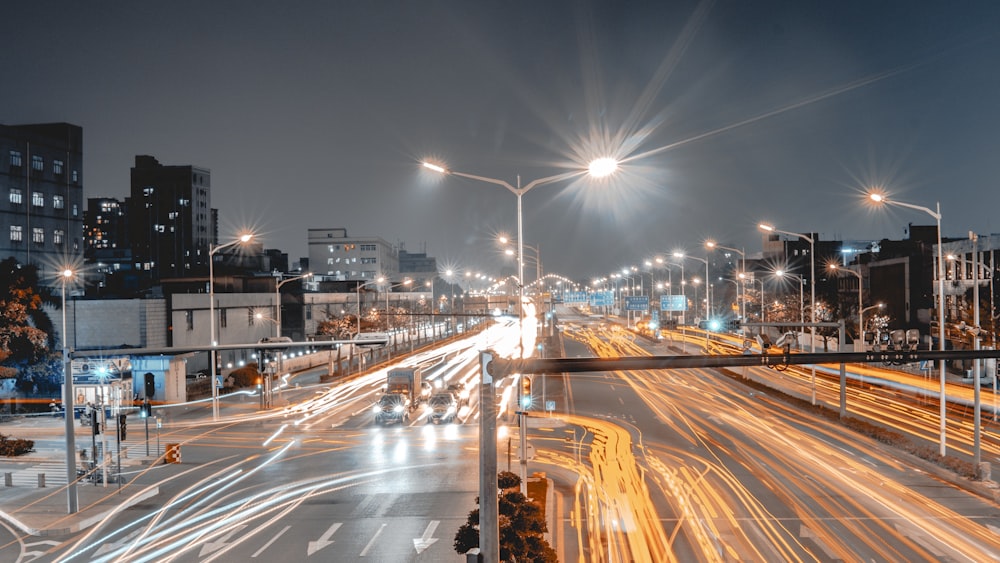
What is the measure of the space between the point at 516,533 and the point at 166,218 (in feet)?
531

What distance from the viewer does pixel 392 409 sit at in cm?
4194

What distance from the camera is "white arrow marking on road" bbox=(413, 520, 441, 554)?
63.5 feet

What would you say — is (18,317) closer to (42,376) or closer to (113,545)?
(42,376)

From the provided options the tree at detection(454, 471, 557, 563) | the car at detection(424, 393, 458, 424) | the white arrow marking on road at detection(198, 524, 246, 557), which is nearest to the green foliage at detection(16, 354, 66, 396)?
the car at detection(424, 393, 458, 424)

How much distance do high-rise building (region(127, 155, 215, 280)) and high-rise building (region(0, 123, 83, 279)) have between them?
81.4 metres

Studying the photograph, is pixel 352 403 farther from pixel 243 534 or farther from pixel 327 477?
pixel 243 534

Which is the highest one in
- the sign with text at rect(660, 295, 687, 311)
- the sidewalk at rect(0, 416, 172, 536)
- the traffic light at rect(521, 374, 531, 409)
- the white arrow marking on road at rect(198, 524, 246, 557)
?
the sign with text at rect(660, 295, 687, 311)

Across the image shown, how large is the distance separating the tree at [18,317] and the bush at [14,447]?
5.80 metres

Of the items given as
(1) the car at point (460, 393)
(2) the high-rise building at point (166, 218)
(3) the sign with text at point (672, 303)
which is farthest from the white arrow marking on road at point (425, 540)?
(2) the high-rise building at point (166, 218)

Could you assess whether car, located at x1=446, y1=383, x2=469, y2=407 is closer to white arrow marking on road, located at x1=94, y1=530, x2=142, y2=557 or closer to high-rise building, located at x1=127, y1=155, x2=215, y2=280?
white arrow marking on road, located at x1=94, y1=530, x2=142, y2=557

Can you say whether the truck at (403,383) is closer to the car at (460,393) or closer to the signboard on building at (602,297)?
the car at (460,393)

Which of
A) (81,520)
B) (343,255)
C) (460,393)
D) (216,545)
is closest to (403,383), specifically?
(460,393)

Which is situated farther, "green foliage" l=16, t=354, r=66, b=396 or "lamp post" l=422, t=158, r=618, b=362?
"green foliage" l=16, t=354, r=66, b=396

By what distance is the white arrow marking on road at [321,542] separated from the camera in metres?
19.3
